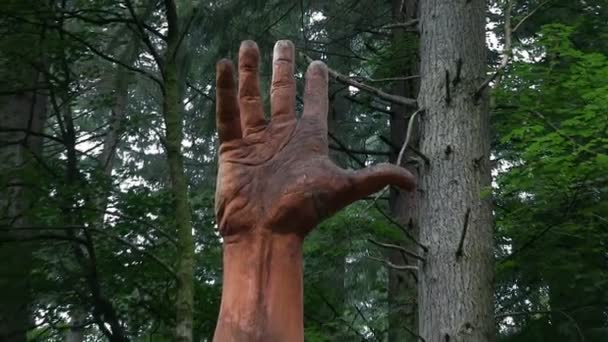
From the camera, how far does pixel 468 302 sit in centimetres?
489

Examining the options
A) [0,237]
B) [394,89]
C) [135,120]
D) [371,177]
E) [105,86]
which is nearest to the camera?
[371,177]

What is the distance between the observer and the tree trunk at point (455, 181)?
4918 millimetres

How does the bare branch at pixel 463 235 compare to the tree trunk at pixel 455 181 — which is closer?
the bare branch at pixel 463 235

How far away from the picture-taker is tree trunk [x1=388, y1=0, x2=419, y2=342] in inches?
295

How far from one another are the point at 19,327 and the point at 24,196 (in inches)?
48.1

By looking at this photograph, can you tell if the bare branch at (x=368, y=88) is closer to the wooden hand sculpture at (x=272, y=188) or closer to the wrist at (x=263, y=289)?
the wooden hand sculpture at (x=272, y=188)

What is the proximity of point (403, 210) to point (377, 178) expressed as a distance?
5.27 metres

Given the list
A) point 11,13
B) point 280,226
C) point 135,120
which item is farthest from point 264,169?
point 135,120

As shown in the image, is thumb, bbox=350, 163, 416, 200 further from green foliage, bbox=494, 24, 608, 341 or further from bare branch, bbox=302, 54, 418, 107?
green foliage, bbox=494, 24, 608, 341

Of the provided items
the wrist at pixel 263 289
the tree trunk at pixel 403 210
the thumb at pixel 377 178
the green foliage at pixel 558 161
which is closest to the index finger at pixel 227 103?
the wrist at pixel 263 289

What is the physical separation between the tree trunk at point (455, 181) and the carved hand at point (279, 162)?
162 cm

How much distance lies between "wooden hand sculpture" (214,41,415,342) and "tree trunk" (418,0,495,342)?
164cm

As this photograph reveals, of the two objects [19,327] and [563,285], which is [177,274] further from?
[563,285]

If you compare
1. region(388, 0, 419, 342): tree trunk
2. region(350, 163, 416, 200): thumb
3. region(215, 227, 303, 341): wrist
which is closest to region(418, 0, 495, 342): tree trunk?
region(388, 0, 419, 342): tree trunk
